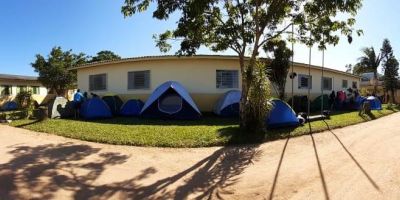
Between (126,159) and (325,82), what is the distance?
24.5m

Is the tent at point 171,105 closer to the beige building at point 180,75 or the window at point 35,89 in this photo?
the beige building at point 180,75

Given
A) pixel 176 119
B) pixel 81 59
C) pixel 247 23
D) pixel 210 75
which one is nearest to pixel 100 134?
pixel 176 119

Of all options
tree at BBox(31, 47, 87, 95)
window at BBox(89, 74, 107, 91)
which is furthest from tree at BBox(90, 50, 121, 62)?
window at BBox(89, 74, 107, 91)

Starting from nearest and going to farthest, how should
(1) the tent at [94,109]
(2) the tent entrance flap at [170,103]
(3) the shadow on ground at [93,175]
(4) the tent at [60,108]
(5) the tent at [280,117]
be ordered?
(3) the shadow on ground at [93,175] < (5) the tent at [280,117] < (2) the tent entrance flap at [170,103] < (4) the tent at [60,108] < (1) the tent at [94,109]

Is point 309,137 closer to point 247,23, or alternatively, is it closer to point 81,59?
point 247,23

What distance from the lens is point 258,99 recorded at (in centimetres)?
1180

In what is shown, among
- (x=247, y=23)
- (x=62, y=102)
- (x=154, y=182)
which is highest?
(x=247, y=23)

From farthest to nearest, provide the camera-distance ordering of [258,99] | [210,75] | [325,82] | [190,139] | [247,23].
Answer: [325,82] → [210,75] → [247,23] → [258,99] → [190,139]

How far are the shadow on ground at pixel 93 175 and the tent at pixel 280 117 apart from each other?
3.46 m

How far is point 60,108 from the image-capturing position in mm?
17625

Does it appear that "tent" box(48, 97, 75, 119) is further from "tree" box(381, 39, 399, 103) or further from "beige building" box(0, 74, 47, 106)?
"tree" box(381, 39, 399, 103)

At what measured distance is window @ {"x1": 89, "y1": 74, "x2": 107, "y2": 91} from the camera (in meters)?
22.8

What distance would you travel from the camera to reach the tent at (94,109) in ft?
57.5

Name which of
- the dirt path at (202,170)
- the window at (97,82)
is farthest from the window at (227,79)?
the dirt path at (202,170)
